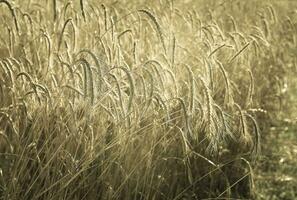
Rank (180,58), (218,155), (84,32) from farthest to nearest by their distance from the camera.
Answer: (84,32) < (180,58) < (218,155)

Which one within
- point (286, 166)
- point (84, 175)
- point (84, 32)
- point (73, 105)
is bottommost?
point (286, 166)

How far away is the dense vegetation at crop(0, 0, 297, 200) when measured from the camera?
6.61ft

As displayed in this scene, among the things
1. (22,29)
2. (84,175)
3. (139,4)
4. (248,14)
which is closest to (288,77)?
(248,14)

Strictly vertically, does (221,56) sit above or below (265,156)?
above

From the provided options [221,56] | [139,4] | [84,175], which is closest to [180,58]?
[221,56]

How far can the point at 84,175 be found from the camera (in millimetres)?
2133

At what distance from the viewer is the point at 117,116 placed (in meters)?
2.01

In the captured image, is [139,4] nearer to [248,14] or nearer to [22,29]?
[248,14]

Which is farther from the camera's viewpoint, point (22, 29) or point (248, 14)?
point (248, 14)

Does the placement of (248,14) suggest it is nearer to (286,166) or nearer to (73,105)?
(286,166)

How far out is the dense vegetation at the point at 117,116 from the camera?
6.61 ft

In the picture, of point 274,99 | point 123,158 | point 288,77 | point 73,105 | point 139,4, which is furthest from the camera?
point 288,77

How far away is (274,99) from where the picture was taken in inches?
152

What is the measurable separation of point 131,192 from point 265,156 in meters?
1.22
